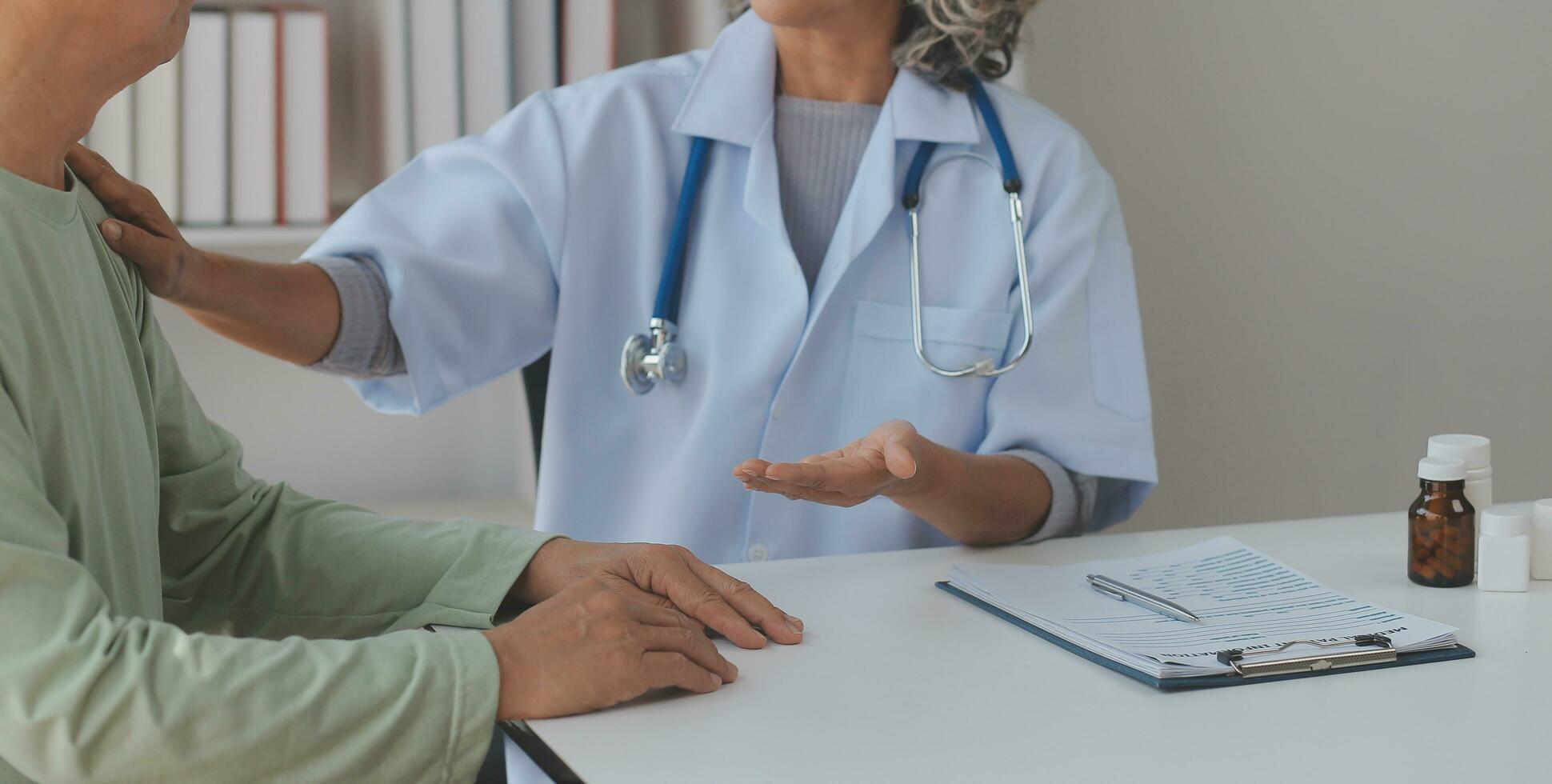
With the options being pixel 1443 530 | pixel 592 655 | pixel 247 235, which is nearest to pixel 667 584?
pixel 592 655

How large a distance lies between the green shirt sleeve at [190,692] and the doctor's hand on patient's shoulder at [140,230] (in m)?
0.31

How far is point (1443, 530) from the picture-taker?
115 centimetres

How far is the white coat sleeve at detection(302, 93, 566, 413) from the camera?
1454 mm

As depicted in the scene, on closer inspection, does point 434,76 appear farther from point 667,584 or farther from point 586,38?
point 667,584

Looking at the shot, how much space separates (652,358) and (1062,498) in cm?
44

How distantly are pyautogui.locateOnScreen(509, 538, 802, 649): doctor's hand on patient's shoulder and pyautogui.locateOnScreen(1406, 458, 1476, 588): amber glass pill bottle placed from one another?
0.55m

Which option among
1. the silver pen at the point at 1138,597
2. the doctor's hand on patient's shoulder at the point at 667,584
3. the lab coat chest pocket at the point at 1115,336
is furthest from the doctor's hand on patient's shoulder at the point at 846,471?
the lab coat chest pocket at the point at 1115,336

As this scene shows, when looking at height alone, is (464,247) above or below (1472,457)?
above

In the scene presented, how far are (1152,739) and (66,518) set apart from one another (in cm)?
63

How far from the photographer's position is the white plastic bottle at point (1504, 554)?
1.14 meters

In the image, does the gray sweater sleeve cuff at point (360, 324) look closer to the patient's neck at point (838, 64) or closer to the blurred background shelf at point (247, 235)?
the blurred background shelf at point (247, 235)

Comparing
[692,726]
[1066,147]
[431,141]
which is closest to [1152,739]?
[692,726]

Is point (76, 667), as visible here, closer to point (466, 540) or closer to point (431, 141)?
point (466, 540)

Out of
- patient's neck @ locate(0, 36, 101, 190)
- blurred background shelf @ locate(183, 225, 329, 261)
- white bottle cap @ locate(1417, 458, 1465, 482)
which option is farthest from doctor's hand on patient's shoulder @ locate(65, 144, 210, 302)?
white bottle cap @ locate(1417, 458, 1465, 482)
